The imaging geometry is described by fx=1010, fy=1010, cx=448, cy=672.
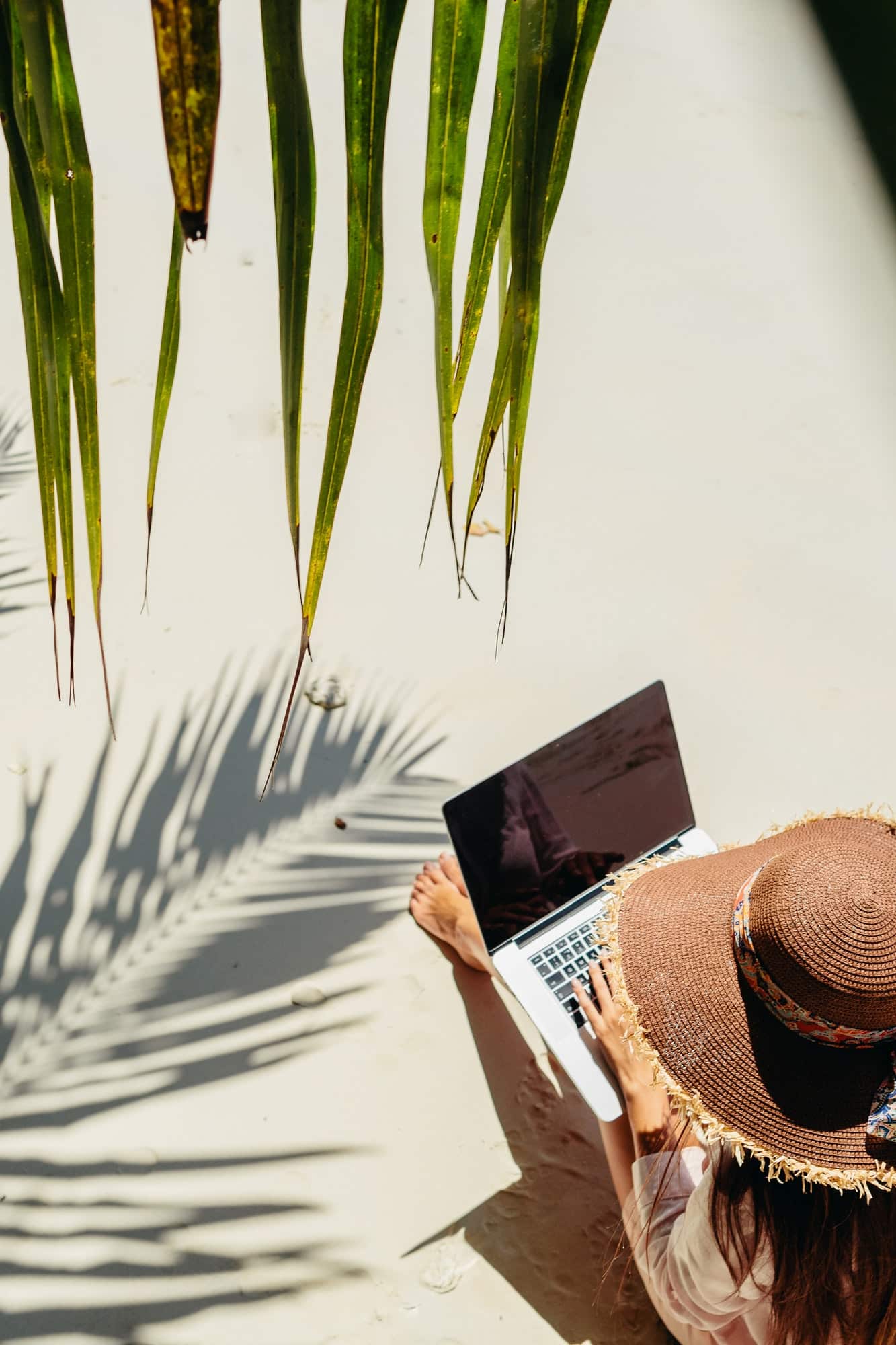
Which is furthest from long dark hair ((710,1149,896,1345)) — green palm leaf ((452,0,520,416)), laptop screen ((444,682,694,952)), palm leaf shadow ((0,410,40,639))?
palm leaf shadow ((0,410,40,639))

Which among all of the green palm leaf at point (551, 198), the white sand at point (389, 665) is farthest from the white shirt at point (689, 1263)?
the green palm leaf at point (551, 198)

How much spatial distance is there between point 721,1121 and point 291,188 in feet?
2.90

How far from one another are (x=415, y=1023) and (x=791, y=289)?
6.67ft

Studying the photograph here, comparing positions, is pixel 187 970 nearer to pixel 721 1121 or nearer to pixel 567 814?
pixel 567 814

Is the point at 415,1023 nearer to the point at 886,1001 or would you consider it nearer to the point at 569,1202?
the point at 569,1202

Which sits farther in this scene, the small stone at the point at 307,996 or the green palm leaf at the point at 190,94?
the small stone at the point at 307,996

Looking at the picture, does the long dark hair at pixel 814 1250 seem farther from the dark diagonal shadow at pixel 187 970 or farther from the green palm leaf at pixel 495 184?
the green palm leaf at pixel 495 184

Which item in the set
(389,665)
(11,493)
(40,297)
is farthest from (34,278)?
(11,493)

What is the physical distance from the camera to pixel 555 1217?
1363 millimetres

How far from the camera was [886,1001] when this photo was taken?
0.85 m

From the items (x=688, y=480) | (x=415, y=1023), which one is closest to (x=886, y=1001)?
(x=415, y=1023)

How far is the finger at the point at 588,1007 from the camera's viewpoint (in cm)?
127

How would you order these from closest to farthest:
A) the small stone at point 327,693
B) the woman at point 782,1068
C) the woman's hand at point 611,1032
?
the woman at point 782,1068 → the woman's hand at point 611,1032 → the small stone at point 327,693

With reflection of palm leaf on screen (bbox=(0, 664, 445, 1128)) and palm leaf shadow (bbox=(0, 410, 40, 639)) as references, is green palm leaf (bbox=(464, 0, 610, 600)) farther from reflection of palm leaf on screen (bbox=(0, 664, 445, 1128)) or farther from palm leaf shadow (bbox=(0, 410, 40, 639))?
palm leaf shadow (bbox=(0, 410, 40, 639))
